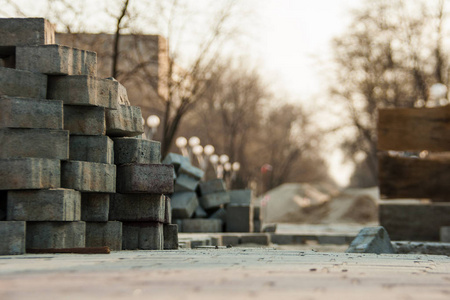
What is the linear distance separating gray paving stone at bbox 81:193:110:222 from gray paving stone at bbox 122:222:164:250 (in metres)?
0.49

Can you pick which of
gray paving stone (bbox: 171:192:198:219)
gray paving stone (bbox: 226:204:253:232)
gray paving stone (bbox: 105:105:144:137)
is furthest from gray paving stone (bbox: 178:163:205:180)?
gray paving stone (bbox: 105:105:144:137)

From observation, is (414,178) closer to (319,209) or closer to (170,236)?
(170,236)

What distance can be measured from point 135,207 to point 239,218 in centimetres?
967

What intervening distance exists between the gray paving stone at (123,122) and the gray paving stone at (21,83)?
90 centimetres

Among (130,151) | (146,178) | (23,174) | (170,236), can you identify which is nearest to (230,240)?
(170,236)

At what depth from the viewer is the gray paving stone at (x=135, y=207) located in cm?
852

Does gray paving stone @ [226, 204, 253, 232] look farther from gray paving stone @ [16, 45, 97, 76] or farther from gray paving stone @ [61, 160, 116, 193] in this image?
gray paving stone @ [16, 45, 97, 76]

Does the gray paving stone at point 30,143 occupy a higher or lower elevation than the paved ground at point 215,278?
higher

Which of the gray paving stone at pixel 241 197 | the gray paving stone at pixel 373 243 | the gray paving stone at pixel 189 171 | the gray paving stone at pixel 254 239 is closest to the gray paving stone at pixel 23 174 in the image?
the gray paving stone at pixel 373 243

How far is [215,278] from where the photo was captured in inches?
184

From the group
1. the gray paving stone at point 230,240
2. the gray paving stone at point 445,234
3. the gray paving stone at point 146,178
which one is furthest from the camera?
the gray paving stone at point 230,240

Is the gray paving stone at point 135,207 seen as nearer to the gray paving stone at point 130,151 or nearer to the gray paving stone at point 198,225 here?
the gray paving stone at point 130,151

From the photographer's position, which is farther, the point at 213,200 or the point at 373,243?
the point at 213,200

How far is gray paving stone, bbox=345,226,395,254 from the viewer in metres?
9.10
